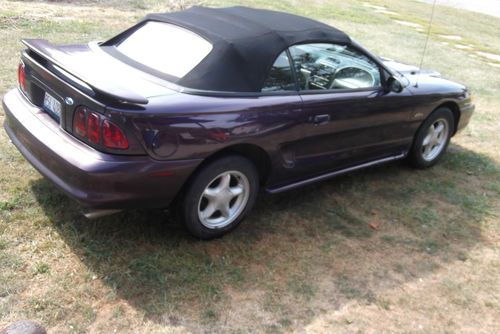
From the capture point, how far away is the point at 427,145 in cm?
511

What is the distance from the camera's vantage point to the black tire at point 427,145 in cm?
Result: 494

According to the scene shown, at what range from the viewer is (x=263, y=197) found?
422 centimetres

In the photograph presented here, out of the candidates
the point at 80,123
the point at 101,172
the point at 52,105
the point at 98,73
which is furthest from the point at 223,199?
the point at 52,105

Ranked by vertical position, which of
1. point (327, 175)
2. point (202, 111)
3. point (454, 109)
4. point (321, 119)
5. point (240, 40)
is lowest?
point (327, 175)

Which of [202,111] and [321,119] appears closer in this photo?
[202,111]

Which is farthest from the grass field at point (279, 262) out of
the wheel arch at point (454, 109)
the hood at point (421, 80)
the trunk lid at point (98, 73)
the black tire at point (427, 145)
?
the trunk lid at point (98, 73)

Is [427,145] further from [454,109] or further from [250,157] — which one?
[250,157]

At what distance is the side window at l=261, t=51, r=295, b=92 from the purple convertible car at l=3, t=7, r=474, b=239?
0.04 ft

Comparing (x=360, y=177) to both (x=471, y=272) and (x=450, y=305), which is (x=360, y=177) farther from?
(x=450, y=305)

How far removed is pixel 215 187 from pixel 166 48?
1044mm

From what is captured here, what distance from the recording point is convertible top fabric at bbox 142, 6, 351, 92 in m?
3.27

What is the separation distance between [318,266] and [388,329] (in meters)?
0.64

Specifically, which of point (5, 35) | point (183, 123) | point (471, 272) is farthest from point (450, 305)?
point (5, 35)


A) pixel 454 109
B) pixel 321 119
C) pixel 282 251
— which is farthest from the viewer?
pixel 454 109
